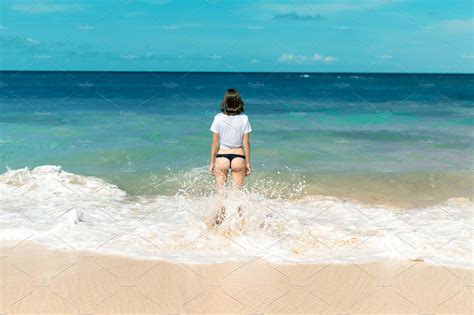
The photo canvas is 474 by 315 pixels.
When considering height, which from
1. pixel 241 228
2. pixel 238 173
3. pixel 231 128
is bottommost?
pixel 241 228

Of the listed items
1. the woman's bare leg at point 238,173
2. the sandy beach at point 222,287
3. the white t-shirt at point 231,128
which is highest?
the white t-shirt at point 231,128

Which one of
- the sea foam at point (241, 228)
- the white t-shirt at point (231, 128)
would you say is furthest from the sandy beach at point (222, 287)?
the white t-shirt at point (231, 128)

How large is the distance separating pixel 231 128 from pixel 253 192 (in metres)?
2.32

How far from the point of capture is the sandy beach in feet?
15.5

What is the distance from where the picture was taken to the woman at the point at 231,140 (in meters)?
6.69

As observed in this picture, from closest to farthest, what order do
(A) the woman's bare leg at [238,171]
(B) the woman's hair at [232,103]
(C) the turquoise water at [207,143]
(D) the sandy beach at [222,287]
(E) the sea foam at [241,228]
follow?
(D) the sandy beach at [222,287], (E) the sea foam at [241,228], (B) the woman's hair at [232,103], (A) the woman's bare leg at [238,171], (C) the turquoise water at [207,143]

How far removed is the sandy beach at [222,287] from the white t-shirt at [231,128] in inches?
62.0

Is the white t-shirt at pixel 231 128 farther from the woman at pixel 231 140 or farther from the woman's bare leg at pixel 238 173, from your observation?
the woman's bare leg at pixel 238 173

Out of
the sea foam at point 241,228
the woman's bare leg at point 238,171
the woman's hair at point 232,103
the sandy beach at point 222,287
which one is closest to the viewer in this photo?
the sandy beach at point 222,287

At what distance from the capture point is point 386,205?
368 inches

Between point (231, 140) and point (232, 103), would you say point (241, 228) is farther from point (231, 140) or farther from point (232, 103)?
point (232, 103)

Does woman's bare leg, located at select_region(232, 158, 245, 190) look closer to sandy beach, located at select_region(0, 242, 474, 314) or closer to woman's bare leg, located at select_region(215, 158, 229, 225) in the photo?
woman's bare leg, located at select_region(215, 158, 229, 225)

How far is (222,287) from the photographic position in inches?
203

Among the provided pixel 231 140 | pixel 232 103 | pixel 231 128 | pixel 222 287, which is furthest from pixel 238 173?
pixel 222 287
